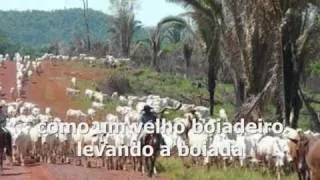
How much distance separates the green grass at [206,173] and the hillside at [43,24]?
139 meters

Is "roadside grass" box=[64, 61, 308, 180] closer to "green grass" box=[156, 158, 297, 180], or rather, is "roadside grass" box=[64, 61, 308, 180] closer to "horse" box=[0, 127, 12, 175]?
"green grass" box=[156, 158, 297, 180]

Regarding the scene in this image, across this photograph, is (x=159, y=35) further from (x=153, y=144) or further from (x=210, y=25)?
(x=153, y=144)

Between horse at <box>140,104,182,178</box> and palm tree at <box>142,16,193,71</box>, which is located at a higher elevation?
palm tree at <box>142,16,193,71</box>

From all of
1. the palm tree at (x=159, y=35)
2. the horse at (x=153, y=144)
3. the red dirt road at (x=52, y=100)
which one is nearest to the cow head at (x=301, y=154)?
the horse at (x=153, y=144)

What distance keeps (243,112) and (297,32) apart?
3535 mm

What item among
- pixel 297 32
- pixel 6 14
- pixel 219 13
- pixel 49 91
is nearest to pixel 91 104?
pixel 49 91

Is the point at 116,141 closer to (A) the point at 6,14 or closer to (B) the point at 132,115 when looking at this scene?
(B) the point at 132,115

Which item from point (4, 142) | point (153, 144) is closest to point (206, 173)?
point (153, 144)

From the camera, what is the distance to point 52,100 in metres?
41.5

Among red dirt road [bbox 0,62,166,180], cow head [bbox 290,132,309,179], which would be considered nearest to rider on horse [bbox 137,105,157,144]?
red dirt road [bbox 0,62,166,180]

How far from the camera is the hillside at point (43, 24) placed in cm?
16362

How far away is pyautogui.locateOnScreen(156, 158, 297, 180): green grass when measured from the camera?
1922 centimetres

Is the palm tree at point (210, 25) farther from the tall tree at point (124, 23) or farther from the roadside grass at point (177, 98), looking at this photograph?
the tall tree at point (124, 23)

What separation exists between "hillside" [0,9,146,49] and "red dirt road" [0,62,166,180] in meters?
106
